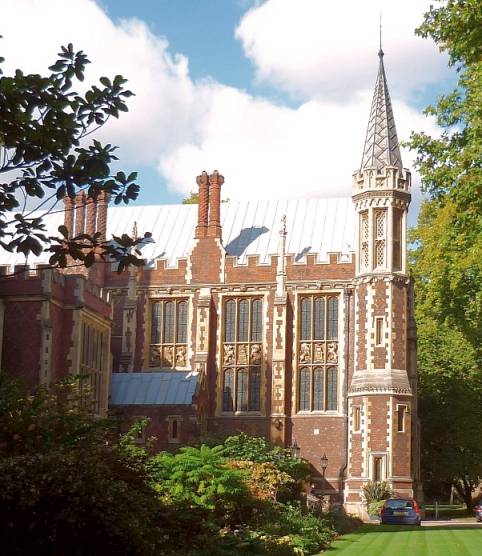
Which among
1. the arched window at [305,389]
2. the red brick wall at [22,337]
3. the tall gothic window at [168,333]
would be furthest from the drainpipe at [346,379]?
the red brick wall at [22,337]

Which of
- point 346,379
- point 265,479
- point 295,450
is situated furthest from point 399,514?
point 346,379

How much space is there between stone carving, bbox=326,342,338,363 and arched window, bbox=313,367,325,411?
0.45 meters

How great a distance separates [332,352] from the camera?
35031mm

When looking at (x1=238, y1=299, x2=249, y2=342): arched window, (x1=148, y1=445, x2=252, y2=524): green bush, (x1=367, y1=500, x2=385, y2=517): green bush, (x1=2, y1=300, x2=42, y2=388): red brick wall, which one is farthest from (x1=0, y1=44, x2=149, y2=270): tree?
(x1=238, y1=299, x2=249, y2=342): arched window

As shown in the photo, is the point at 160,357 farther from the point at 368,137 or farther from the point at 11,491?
the point at 11,491

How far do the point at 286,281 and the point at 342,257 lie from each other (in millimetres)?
2078

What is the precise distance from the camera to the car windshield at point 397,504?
28359 mm

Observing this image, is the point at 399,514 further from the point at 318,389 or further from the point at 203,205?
the point at 203,205

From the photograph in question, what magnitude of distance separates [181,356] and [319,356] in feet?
16.3

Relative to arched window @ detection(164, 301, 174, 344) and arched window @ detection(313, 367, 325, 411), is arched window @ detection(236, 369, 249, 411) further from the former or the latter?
arched window @ detection(164, 301, 174, 344)

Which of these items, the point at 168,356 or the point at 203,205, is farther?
the point at 203,205

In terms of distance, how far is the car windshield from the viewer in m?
28.4

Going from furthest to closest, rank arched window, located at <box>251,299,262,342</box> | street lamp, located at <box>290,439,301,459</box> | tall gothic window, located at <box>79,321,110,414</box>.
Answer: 1. arched window, located at <box>251,299,262,342</box>
2. street lamp, located at <box>290,439,301,459</box>
3. tall gothic window, located at <box>79,321,110,414</box>

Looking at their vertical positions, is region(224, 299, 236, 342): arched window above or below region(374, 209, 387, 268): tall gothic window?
below
